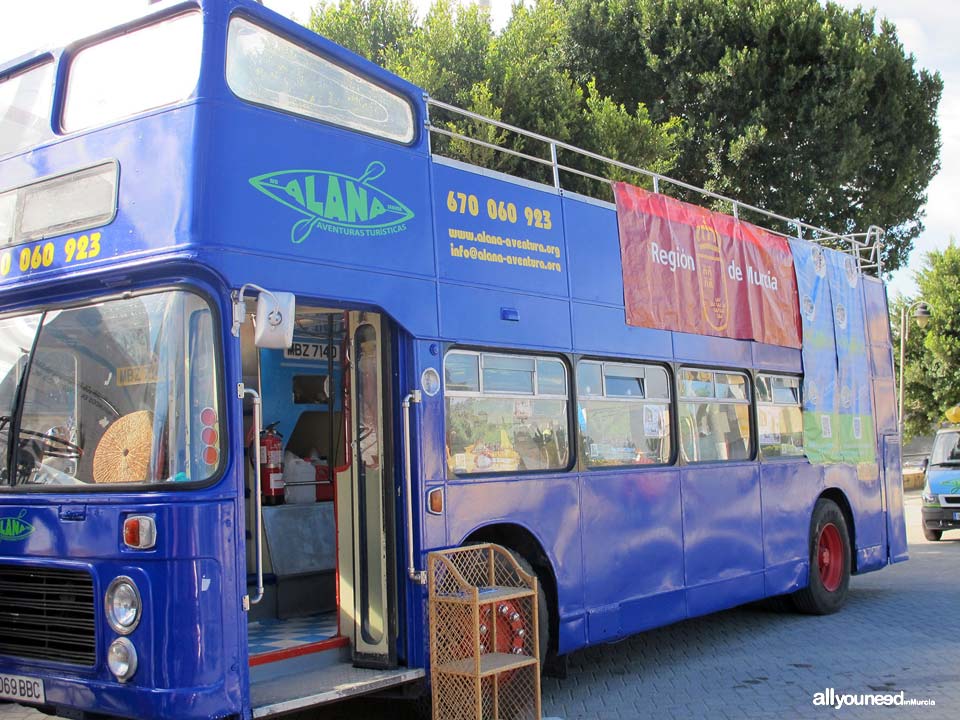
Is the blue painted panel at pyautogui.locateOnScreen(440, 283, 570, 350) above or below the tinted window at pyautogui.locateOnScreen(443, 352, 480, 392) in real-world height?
above

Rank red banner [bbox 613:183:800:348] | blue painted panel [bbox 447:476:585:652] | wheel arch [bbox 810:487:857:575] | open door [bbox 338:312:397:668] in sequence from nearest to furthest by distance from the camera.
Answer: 1. open door [bbox 338:312:397:668]
2. blue painted panel [bbox 447:476:585:652]
3. red banner [bbox 613:183:800:348]
4. wheel arch [bbox 810:487:857:575]

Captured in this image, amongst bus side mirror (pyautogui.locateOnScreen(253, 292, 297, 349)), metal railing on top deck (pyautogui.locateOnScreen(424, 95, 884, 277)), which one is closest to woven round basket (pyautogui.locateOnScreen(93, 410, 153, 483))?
bus side mirror (pyautogui.locateOnScreen(253, 292, 297, 349))

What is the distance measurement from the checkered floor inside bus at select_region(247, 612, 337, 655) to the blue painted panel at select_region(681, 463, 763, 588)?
3.14m

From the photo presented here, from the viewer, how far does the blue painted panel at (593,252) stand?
767 cm

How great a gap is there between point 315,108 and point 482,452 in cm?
244

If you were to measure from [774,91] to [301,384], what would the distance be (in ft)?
49.3

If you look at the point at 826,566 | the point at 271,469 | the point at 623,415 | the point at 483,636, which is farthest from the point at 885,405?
the point at 271,469

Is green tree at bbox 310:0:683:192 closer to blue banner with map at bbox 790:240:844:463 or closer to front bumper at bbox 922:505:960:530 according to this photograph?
blue banner with map at bbox 790:240:844:463

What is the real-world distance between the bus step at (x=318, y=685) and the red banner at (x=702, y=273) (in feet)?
11.9

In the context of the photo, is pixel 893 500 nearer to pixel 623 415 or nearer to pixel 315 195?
pixel 623 415

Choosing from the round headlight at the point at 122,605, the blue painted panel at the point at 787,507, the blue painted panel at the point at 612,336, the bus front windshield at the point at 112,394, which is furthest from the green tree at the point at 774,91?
the round headlight at the point at 122,605

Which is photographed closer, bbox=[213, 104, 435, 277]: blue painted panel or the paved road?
bbox=[213, 104, 435, 277]: blue painted panel

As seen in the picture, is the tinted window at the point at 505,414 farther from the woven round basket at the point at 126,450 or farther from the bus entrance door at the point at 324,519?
the woven round basket at the point at 126,450

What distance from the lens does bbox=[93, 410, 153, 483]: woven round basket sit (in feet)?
16.3
